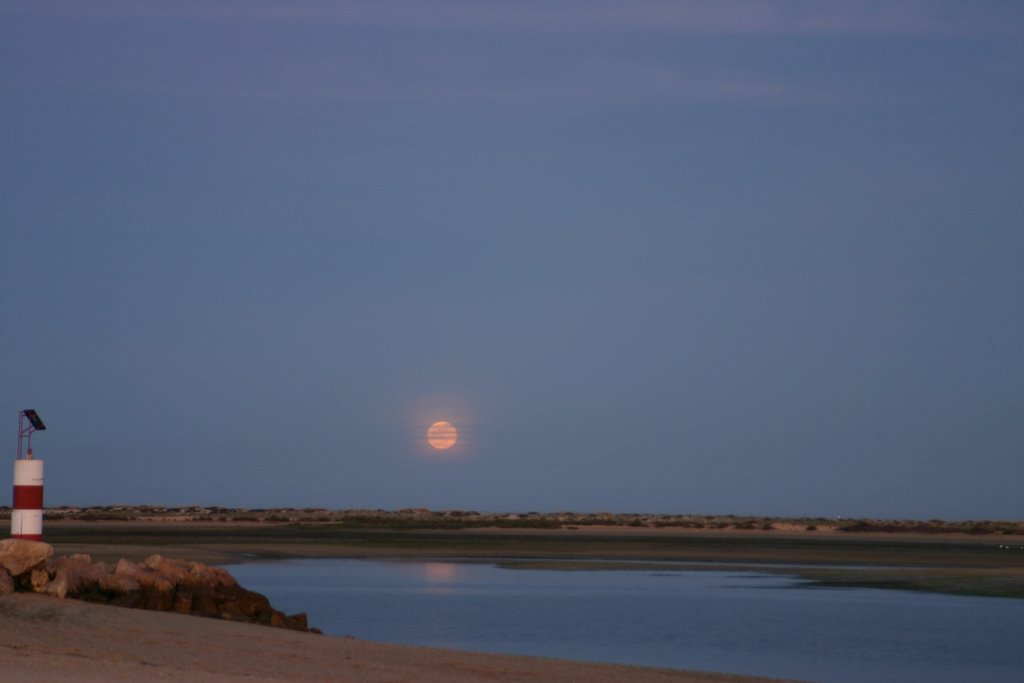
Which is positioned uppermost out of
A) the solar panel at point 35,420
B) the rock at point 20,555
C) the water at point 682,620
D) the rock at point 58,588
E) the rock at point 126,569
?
the solar panel at point 35,420

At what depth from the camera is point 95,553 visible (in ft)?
89.7

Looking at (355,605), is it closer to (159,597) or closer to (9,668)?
(159,597)

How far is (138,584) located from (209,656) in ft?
12.8

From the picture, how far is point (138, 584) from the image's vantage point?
1314cm

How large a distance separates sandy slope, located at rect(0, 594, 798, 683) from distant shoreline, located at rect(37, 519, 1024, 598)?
50.0ft

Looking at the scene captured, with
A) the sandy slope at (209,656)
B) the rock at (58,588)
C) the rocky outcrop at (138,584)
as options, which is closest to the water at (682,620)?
the rocky outcrop at (138,584)

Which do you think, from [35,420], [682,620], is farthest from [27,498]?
[682,620]

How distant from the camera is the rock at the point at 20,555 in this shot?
11.8 m

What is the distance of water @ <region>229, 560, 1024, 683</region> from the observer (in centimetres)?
1427

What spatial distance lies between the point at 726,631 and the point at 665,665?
12.0ft

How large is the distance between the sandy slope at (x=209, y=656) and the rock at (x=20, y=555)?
12.7 inches

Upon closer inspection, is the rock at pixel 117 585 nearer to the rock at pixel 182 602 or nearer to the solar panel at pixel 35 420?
the rock at pixel 182 602

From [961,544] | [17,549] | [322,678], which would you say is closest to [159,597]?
[17,549]

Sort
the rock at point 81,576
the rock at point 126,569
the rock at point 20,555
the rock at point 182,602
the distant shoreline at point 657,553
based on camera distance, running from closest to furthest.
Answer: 1. the rock at point 20,555
2. the rock at point 81,576
3. the rock at point 126,569
4. the rock at point 182,602
5. the distant shoreline at point 657,553
